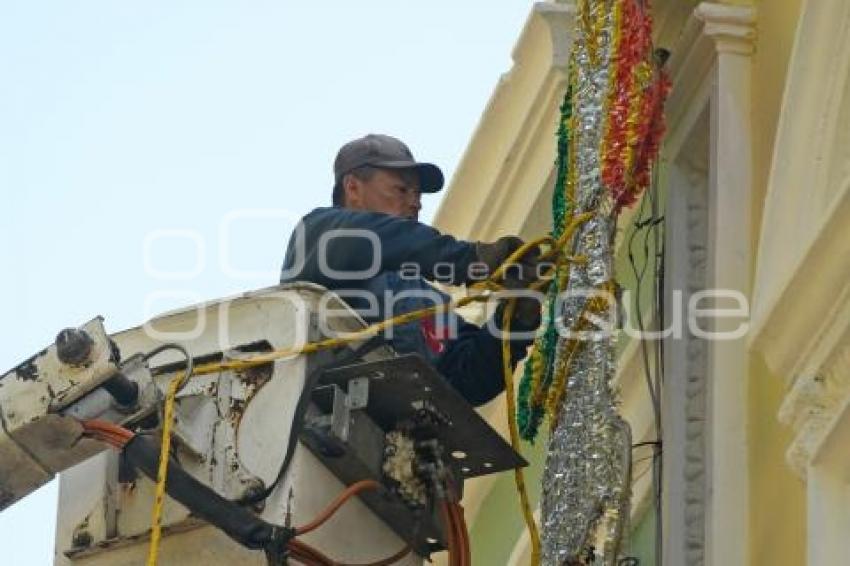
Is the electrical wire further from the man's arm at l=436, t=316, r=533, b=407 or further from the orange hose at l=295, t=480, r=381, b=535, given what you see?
the orange hose at l=295, t=480, r=381, b=535

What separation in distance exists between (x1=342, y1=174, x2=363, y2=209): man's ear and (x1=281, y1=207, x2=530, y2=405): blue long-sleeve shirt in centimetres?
64

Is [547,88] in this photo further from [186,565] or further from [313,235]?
[186,565]

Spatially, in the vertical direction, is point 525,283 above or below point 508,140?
below

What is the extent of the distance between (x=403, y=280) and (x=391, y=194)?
94 cm

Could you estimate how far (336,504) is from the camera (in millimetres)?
10070

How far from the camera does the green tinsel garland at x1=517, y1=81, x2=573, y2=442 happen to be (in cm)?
1086

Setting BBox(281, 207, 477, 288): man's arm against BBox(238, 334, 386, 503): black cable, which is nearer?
BBox(238, 334, 386, 503): black cable

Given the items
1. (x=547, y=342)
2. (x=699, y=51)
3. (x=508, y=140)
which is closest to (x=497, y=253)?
(x=547, y=342)

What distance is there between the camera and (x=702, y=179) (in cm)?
1168

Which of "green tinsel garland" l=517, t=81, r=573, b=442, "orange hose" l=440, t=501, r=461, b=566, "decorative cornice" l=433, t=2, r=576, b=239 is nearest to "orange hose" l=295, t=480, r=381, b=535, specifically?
"orange hose" l=440, t=501, r=461, b=566

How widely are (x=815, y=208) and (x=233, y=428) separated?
6.25 feet

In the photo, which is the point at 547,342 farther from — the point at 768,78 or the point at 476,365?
the point at 768,78

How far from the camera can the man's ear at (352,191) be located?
39.8 feet

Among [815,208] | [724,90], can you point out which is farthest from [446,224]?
[815,208]
